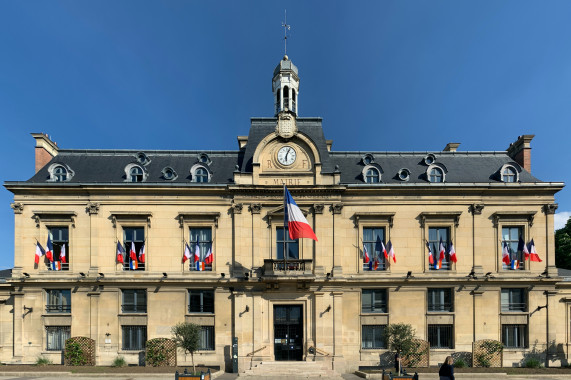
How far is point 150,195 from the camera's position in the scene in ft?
103

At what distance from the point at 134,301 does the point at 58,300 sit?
20.0 ft

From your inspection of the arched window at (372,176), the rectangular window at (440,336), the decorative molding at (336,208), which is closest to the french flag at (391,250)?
the decorative molding at (336,208)

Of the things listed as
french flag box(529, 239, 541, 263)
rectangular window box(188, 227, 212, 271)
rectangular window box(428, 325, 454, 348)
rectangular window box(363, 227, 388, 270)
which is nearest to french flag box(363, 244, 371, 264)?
rectangular window box(363, 227, 388, 270)

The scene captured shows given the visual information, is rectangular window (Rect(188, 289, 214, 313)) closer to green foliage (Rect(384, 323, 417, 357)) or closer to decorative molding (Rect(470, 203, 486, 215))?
green foliage (Rect(384, 323, 417, 357))

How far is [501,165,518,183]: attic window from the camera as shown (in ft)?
106

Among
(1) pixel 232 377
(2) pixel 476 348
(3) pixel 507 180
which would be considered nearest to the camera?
(1) pixel 232 377

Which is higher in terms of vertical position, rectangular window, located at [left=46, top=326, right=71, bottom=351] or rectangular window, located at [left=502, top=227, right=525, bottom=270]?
rectangular window, located at [left=502, top=227, right=525, bottom=270]

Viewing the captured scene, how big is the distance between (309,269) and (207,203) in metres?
9.90

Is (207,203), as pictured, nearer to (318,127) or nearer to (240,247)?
(240,247)

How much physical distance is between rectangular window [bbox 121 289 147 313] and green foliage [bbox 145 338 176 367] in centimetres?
274

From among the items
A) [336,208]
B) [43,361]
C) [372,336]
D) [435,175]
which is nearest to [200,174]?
[336,208]

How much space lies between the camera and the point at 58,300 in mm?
30547

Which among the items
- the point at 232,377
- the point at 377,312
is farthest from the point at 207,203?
the point at 377,312

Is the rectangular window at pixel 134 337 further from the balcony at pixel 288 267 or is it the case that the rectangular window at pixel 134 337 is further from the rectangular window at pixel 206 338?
the balcony at pixel 288 267
